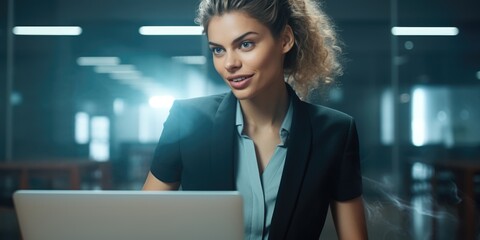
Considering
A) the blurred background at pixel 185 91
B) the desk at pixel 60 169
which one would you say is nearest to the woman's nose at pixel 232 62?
the blurred background at pixel 185 91

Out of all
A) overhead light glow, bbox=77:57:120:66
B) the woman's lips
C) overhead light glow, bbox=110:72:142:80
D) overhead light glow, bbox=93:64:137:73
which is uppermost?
overhead light glow, bbox=77:57:120:66

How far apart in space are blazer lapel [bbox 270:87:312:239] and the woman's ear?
0.14 metres

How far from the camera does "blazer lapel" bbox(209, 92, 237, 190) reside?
1137 millimetres

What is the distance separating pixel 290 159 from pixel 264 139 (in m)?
0.10

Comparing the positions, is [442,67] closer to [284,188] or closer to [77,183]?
[77,183]

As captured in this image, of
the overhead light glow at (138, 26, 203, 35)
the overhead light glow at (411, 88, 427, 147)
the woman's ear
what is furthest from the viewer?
the overhead light glow at (411, 88, 427, 147)

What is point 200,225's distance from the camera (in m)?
0.67

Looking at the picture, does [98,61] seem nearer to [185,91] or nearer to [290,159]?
[185,91]

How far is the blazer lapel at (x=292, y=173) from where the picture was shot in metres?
1.10

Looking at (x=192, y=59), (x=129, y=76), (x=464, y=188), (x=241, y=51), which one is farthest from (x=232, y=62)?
(x=464, y=188)

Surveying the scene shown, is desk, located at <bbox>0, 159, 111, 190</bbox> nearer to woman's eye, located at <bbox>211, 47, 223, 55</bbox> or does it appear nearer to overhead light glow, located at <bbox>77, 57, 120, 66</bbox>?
overhead light glow, located at <bbox>77, 57, 120, 66</bbox>

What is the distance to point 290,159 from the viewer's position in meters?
1.13

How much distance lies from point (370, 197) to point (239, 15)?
302cm

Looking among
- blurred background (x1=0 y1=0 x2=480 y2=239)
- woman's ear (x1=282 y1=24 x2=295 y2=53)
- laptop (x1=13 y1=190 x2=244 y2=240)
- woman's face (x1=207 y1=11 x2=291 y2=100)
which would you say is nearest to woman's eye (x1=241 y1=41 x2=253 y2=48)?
woman's face (x1=207 y1=11 x2=291 y2=100)
